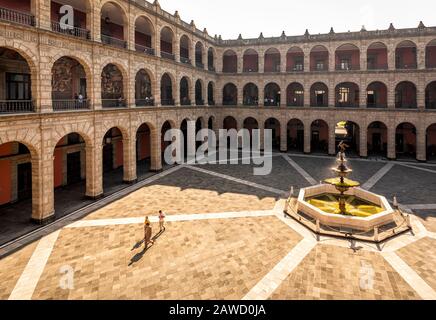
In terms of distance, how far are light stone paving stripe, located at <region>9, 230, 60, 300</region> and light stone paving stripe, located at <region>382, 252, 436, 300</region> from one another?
1393 centimetres

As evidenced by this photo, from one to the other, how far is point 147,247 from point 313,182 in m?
16.5

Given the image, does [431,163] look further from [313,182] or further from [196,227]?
[196,227]

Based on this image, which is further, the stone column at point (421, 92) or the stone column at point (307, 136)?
the stone column at point (307, 136)

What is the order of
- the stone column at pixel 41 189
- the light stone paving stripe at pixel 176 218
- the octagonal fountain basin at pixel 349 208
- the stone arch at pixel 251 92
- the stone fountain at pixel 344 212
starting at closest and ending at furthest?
the stone fountain at pixel 344 212 → the octagonal fountain basin at pixel 349 208 → the stone column at pixel 41 189 → the light stone paving stripe at pixel 176 218 → the stone arch at pixel 251 92

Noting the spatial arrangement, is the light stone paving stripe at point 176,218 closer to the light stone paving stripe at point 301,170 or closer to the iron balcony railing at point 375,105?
the light stone paving stripe at point 301,170

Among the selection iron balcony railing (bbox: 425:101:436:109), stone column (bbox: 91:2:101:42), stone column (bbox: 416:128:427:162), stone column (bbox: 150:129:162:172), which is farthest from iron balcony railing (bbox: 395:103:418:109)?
stone column (bbox: 91:2:101:42)

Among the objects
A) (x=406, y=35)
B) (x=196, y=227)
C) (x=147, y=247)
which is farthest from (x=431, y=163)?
(x=147, y=247)

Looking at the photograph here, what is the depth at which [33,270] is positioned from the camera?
1210 centimetres

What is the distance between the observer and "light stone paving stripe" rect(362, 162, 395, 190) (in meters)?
24.5

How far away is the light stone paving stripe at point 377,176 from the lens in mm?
24516

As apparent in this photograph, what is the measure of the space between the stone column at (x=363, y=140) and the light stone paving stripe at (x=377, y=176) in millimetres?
3518

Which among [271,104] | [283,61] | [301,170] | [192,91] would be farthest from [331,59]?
[192,91]

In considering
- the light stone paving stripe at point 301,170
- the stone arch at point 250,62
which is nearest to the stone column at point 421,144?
the light stone paving stripe at point 301,170

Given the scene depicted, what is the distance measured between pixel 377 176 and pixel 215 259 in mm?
21012
